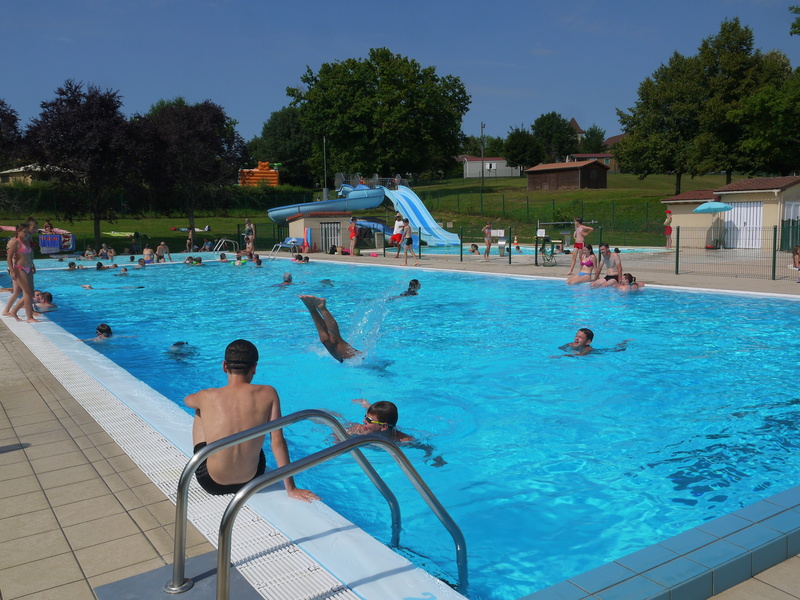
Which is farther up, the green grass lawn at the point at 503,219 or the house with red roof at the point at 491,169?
the house with red roof at the point at 491,169

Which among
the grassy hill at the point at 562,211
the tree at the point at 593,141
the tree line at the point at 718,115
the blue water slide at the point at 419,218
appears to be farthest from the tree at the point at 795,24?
the tree at the point at 593,141

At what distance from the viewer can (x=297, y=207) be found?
1284 inches

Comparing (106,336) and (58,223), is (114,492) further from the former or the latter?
(58,223)

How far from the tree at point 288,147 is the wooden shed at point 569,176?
26451 mm

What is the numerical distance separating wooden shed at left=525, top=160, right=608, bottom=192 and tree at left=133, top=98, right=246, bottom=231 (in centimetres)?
3747

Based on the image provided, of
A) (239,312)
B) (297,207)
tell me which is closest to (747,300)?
(239,312)

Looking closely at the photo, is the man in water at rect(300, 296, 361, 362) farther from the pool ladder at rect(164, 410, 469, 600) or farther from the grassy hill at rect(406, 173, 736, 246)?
the grassy hill at rect(406, 173, 736, 246)

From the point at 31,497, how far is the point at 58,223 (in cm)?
4611

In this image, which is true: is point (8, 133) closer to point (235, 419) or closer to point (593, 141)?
point (235, 419)

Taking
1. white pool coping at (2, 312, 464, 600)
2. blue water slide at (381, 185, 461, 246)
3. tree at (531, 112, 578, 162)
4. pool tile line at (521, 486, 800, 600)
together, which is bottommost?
white pool coping at (2, 312, 464, 600)

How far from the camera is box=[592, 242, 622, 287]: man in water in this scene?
1714 cm

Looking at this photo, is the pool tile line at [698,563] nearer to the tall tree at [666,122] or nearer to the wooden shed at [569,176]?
the tall tree at [666,122]

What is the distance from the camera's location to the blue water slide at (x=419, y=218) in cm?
3681

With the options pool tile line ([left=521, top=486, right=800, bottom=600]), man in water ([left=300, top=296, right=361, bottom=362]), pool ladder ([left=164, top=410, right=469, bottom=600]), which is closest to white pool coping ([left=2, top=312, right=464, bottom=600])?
pool ladder ([left=164, top=410, right=469, bottom=600])
